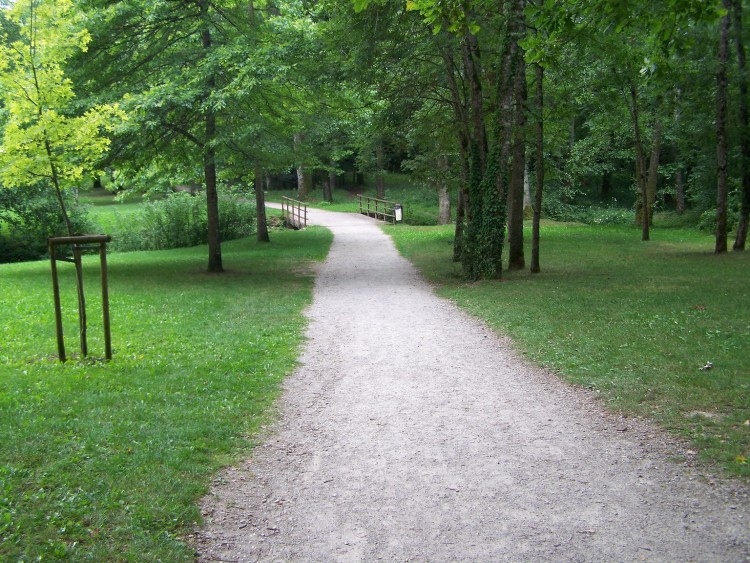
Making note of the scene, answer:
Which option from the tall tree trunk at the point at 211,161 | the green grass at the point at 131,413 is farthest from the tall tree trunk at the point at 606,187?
the green grass at the point at 131,413

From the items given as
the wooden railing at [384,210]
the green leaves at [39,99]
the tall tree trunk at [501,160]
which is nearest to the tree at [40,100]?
the green leaves at [39,99]

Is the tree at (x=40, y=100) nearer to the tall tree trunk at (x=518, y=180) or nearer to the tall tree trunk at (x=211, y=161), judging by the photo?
the tall tree trunk at (x=211, y=161)

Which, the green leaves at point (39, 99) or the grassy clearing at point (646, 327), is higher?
the green leaves at point (39, 99)

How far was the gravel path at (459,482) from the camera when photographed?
3.86 meters

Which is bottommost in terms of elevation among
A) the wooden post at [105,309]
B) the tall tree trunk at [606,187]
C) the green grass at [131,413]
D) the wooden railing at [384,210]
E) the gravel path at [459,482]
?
the gravel path at [459,482]

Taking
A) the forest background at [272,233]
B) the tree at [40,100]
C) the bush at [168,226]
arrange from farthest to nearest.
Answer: the bush at [168,226] < the tree at [40,100] < the forest background at [272,233]

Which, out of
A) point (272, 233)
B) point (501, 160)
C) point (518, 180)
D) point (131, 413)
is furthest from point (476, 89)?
point (272, 233)

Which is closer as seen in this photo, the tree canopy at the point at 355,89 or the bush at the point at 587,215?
the tree canopy at the point at 355,89

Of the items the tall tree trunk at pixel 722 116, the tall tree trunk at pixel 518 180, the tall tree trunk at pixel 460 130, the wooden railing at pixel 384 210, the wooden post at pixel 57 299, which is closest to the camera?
the wooden post at pixel 57 299

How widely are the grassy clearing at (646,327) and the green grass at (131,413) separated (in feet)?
11.7

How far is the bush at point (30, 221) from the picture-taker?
2414 cm

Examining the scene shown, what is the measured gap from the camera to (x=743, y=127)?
17594 mm

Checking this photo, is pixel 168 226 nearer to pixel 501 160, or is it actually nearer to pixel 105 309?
pixel 501 160

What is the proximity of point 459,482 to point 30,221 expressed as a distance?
2492cm
